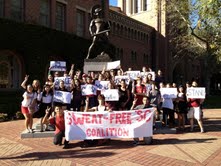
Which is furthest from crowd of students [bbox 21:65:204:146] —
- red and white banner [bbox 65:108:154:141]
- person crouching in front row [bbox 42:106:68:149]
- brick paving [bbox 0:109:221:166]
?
brick paving [bbox 0:109:221:166]

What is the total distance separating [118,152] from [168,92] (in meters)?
4.50

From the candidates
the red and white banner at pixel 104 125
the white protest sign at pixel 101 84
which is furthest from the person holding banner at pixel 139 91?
the red and white banner at pixel 104 125

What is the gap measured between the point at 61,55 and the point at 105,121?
18.5 meters

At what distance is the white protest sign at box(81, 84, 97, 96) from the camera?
11242 mm

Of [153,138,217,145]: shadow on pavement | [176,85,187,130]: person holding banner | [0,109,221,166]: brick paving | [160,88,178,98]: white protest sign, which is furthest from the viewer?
[160,88,178,98]: white protest sign

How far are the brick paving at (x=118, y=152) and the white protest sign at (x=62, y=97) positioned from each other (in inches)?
52.8

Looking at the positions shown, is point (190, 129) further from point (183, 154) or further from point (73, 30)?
point (73, 30)

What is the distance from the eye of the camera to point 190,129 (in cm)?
1216

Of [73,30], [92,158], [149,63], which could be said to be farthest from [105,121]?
[149,63]

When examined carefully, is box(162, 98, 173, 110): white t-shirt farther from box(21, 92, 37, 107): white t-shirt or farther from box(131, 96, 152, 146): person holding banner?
box(21, 92, 37, 107): white t-shirt

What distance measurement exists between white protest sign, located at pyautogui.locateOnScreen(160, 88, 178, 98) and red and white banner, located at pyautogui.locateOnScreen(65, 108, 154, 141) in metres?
3.13

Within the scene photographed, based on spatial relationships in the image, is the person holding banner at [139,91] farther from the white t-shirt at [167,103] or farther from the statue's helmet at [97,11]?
the statue's helmet at [97,11]

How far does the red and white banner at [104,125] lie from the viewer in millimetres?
9305

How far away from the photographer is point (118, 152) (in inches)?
342
